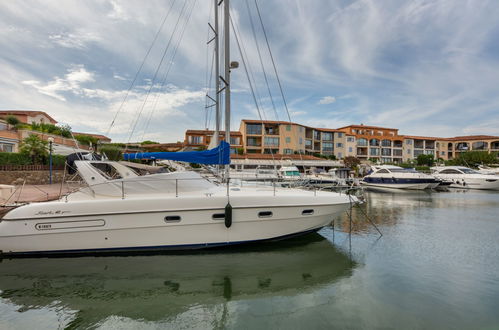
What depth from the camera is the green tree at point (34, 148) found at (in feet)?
61.0

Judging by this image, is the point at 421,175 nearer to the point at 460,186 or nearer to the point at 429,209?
the point at 460,186

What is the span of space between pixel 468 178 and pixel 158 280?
109 ft

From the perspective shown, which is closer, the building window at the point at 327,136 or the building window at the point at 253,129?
the building window at the point at 253,129

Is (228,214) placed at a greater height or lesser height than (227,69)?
lesser

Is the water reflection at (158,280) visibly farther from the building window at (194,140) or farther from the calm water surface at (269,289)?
the building window at (194,140)

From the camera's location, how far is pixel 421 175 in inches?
1025

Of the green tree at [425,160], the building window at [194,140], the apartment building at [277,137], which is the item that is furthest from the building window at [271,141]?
the green tree at [425,160]

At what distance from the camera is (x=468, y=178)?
2759 cm

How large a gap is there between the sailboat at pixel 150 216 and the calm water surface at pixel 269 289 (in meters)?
0.49

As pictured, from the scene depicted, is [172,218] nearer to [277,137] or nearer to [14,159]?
[14,159]

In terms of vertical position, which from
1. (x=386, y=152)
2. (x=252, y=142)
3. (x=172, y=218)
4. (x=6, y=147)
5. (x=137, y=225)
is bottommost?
(x=137, y=225)

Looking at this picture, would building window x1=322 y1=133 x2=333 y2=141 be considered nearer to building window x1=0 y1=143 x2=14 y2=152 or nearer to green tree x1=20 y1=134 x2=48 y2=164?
green tree x1=20 y1=134 x2=48 y2=164

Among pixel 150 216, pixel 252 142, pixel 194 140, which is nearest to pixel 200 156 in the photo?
pixel 150 216

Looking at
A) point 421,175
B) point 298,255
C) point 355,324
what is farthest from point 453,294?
point 421,175
